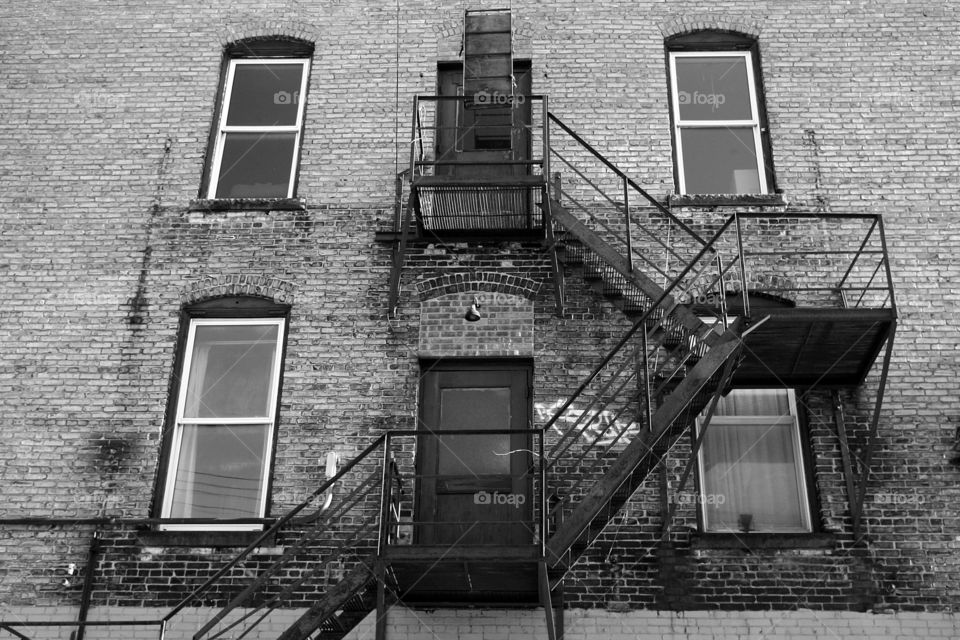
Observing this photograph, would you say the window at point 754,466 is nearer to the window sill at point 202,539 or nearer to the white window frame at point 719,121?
the white window frame at point 719,121

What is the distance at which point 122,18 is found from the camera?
13.2m

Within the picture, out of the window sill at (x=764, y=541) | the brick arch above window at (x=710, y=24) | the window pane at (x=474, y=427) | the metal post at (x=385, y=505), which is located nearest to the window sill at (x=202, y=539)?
the metal post at (x=385, y=505)

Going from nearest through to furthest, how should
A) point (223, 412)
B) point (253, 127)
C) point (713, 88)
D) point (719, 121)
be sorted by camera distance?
point (223, 412), point (719, 121), point (253, 127), point (713, 88)

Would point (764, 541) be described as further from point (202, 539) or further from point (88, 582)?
point (88, 582)

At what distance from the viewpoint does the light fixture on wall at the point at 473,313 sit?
36.8ft

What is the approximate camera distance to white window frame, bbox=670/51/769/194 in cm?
1226

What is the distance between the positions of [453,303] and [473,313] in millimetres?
326

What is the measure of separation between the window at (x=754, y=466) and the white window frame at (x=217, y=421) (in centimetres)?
426

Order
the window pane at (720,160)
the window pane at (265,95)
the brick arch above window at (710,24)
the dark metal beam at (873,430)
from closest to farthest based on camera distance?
1. the dark metal beam at (873,430)
2. the window pane at (720,160)
3. the window pane at (265,95)
4. the brick arch above window at (710,24)

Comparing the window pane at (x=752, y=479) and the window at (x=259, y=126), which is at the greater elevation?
the window at (x=259, y=126)


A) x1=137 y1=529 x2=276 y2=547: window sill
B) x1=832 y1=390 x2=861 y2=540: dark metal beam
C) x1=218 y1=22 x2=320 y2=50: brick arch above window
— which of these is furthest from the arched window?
x1=832 y1=390 x2=861 y2=540: dark metal beam

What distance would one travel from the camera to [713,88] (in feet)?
42.1

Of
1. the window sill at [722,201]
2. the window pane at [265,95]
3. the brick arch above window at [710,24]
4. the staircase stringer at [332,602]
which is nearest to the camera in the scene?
the staircase stringer at [332,602]

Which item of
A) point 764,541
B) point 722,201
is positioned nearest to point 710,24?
point 722,201
